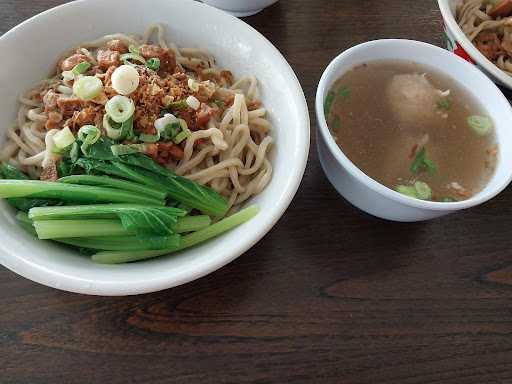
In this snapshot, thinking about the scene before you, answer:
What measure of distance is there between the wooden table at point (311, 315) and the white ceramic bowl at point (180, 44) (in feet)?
0.51

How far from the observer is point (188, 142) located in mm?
1388

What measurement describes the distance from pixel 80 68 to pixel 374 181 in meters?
0.94

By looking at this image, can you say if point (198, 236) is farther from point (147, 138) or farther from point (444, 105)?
point (444, 105)

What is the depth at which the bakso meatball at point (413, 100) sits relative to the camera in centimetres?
149

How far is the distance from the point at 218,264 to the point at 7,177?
2.30 ft

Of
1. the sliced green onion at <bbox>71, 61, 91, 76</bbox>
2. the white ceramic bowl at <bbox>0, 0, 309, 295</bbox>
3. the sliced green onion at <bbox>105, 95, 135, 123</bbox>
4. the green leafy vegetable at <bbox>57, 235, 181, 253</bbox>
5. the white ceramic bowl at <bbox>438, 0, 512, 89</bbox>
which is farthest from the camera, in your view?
the white ceramic bowl at <bbox>438, 0, 512, 89</bbox>

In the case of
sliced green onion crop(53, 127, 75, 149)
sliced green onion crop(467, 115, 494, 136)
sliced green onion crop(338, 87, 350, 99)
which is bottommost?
sliced green onion crop(467, 115, 494, 136)

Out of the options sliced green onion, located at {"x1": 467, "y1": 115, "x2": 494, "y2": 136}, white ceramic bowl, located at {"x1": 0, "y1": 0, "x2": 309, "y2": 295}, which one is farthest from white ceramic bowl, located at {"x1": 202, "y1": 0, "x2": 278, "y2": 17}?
sliced green onion, located at {"x1": 467, "y1": 115, "x2": 494, "y2": 136}

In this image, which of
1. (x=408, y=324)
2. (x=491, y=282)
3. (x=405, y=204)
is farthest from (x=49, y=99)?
(x=491, y=282)

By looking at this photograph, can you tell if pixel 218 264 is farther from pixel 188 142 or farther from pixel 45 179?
pixel 45 179

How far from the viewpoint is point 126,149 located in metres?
1.28

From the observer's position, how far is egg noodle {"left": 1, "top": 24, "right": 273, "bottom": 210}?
139 centimetres

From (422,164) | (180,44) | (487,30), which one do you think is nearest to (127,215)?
(180,44)

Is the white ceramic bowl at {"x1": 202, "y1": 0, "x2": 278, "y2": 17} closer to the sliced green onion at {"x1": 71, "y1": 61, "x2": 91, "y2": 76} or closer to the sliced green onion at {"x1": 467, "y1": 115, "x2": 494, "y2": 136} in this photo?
the sliced green onion at {"x1": 71, "y1": 61, "x2": 91, "y2": 76}
